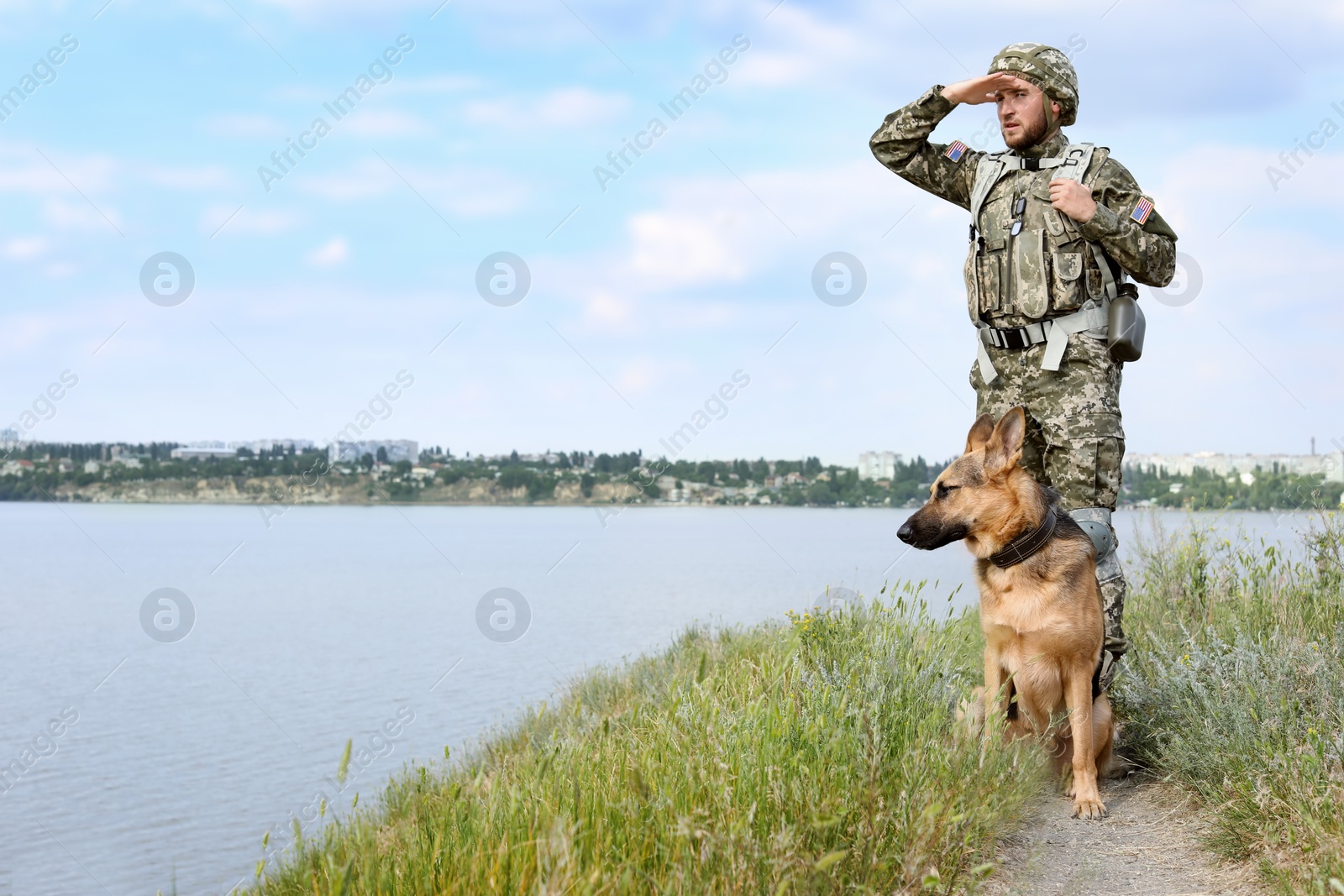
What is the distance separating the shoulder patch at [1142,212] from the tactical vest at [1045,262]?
222mm

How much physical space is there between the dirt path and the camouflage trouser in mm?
854

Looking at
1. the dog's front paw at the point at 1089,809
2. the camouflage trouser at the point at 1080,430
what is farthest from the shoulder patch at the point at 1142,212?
the dog's front paw at the point at 1089,809

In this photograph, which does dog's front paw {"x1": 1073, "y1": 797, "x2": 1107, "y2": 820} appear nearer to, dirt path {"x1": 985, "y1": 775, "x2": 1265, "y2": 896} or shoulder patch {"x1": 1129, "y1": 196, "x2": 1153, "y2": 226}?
dirt path {"x1": 985, "y1": 775, "x2": 1265, "y2": 896}

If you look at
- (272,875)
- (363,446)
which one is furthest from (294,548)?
(272,875)

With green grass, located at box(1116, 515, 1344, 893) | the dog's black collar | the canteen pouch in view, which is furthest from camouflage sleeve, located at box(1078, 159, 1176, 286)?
green grass, located at box(1116, 515, 1344, 893)

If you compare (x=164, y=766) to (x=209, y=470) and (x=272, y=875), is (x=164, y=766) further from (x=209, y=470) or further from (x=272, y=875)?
(x=209, y=470)

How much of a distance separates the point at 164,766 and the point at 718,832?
13.4m

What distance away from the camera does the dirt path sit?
12.2 feet

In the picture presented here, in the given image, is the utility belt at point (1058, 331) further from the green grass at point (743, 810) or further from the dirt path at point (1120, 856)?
the dirt path at point (1120, 856)

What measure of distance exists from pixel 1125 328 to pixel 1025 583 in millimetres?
1484

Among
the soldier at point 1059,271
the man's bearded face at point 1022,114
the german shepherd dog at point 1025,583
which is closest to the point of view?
the german shepherd dog at point 1025,583

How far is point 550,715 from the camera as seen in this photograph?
10.9m

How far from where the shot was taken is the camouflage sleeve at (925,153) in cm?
538

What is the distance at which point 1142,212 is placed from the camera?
4.89m
